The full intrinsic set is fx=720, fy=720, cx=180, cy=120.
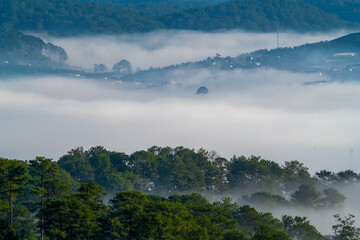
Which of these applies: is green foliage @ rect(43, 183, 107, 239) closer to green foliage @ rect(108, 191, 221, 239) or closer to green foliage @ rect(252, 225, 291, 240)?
green foliage @ rect(108, 191, 221, 239)

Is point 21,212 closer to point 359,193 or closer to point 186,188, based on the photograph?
point 186,188

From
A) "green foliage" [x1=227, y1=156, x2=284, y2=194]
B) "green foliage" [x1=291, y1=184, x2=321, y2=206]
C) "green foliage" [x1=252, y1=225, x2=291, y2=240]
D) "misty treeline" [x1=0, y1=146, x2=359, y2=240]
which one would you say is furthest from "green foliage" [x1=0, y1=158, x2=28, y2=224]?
"green foliage" [x1=227, y1=156, x2=284, y2=194]

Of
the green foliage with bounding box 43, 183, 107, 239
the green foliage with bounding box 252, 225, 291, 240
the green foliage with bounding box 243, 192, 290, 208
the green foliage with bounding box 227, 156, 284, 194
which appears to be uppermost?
the green foliage with bounding box 227, 156, 284, 194

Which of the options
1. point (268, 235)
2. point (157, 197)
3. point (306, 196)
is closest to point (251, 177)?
point (306, 196)

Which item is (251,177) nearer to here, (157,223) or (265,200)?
(265,200)

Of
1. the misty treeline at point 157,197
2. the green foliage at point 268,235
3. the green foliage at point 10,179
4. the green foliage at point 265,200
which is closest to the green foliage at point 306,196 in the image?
the misty treeline at point 157,197

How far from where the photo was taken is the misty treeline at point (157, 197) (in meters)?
63.7

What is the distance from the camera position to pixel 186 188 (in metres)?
114

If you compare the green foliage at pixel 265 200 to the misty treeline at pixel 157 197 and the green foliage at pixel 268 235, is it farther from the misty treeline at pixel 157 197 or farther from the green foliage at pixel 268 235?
the green foliage at pixel 268 235

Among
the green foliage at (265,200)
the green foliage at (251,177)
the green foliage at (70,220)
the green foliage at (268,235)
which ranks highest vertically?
the green foliage at (251,177)

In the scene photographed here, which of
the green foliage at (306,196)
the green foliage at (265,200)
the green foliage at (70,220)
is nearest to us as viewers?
the green foliage at (70,220)

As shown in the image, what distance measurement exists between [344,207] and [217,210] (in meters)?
48.6

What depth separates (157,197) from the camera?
83688 mm

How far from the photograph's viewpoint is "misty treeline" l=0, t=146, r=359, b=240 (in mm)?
63656
